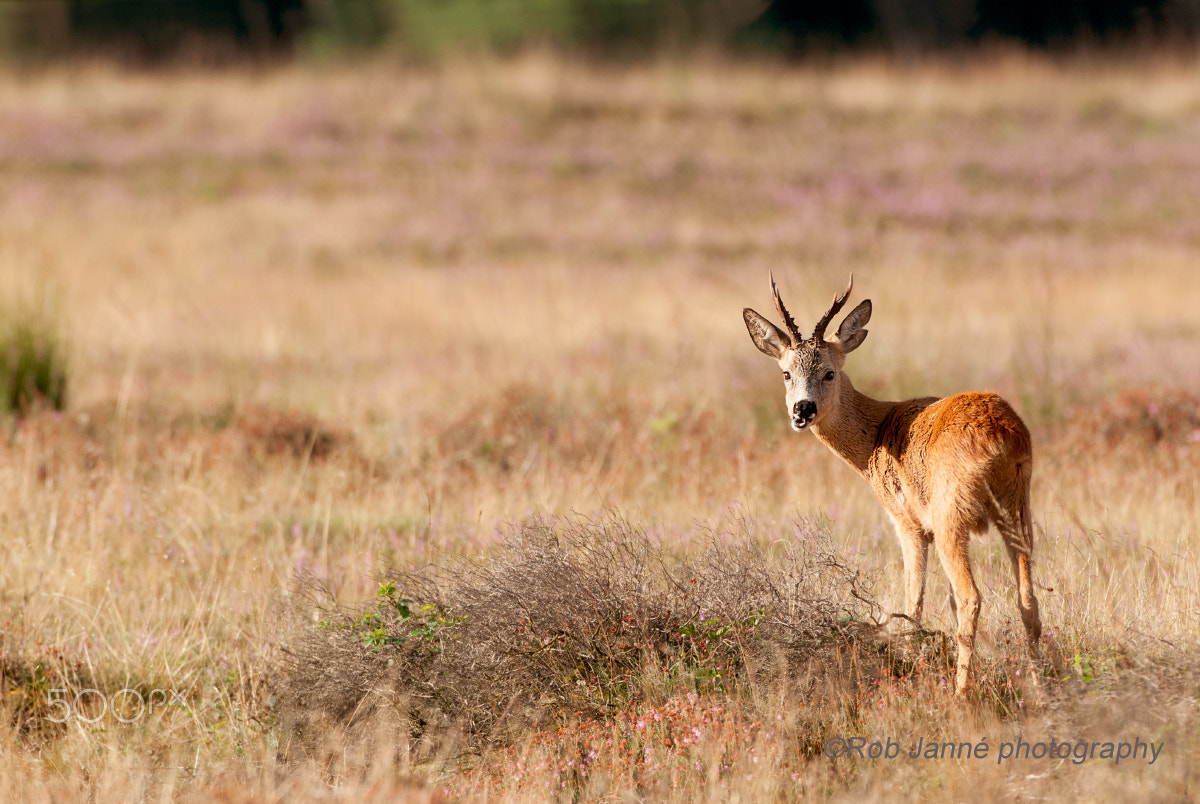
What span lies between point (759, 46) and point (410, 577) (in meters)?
41.1

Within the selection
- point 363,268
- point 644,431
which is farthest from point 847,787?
point 363,268

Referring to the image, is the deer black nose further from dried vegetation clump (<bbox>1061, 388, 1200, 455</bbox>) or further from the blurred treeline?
the blurred treeline

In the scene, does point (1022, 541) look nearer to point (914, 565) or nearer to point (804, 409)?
point (914, 565)

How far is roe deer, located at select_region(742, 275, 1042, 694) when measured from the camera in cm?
469

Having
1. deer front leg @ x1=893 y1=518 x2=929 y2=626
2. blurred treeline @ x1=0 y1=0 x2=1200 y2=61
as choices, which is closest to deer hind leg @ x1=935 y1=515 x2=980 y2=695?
deer front leg @ x1=893 y1=518 x2=929 y2=626

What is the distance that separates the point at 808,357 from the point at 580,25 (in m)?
41.4

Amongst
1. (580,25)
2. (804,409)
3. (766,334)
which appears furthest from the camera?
(580,25)

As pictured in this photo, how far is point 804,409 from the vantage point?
16.6 ft

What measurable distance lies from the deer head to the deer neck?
2.3 inches

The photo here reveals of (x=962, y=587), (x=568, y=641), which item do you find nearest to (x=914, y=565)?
(x=962, y=587)

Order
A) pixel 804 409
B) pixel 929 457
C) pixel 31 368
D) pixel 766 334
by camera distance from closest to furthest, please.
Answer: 1. pixel 929 457
2. pixel 804 409
3. pixel 766 334
4. pixel 31 368

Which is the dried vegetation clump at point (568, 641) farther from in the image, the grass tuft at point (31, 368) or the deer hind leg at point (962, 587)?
the grass tuft at point (31, 368)

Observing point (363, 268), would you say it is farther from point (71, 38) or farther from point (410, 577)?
point (71, 38)

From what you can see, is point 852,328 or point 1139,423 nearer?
point 852,328
